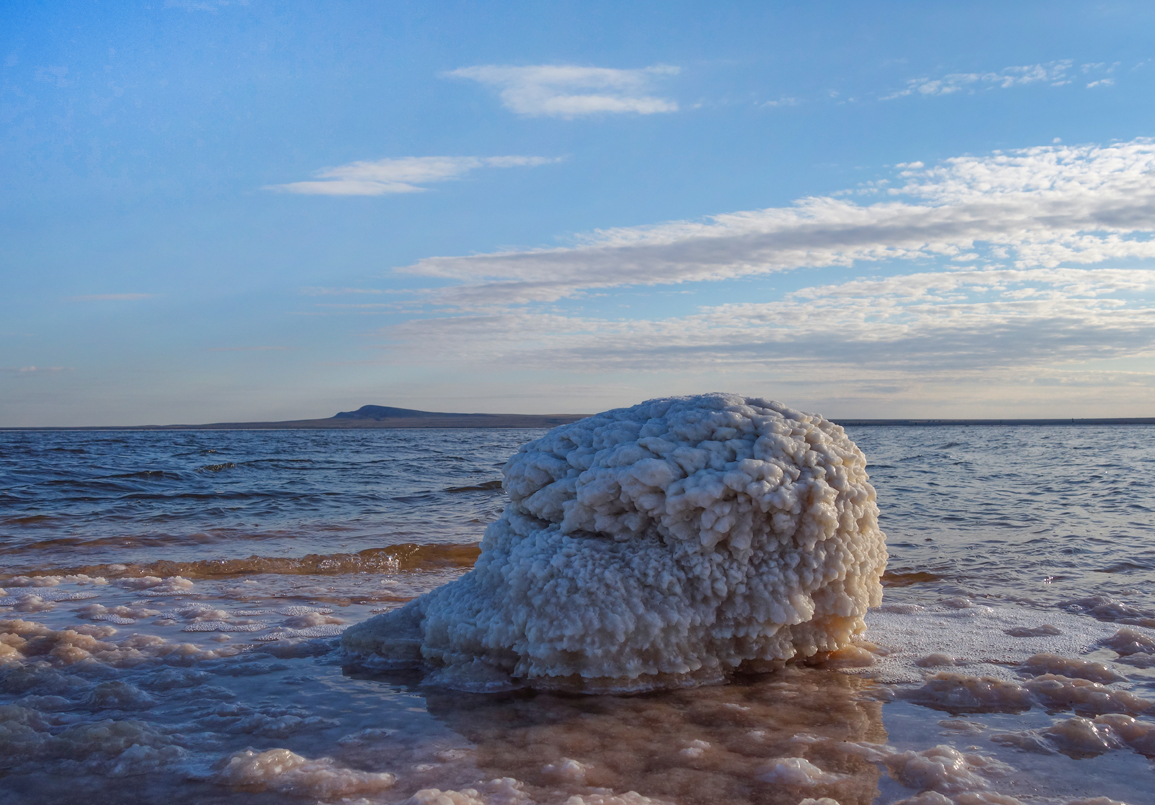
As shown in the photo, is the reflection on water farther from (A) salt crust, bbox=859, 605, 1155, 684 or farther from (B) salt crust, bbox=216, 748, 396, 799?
(A) salt crust, bbox=859, 605, 1155, 684

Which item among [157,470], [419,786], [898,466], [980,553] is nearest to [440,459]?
[157,470]

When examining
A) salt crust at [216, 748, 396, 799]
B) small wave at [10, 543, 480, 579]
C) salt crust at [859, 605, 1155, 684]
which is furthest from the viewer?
small wave at [10, 543, 480, 579]

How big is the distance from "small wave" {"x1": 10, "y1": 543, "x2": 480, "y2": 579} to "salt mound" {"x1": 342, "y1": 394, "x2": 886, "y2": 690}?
131 inches

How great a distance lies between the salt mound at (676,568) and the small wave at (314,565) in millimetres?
3318

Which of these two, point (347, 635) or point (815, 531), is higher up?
point (815, 531)

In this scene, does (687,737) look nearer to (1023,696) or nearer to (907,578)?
(1023,696)

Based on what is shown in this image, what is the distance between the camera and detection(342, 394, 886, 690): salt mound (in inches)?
127

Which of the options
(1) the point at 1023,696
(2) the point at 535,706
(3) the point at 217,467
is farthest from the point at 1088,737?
(3) the point at 217,467

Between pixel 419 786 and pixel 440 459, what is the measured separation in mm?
21083

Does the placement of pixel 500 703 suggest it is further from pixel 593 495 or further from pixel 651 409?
pixel 651 409

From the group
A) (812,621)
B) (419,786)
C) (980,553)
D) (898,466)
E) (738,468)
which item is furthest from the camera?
(898,466)

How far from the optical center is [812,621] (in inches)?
142

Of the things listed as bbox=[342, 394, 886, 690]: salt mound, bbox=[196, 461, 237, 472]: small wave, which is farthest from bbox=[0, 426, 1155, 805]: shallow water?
bbox=[196, 461, 237, 472]: small wave

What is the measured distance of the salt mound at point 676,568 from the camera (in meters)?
3.23
